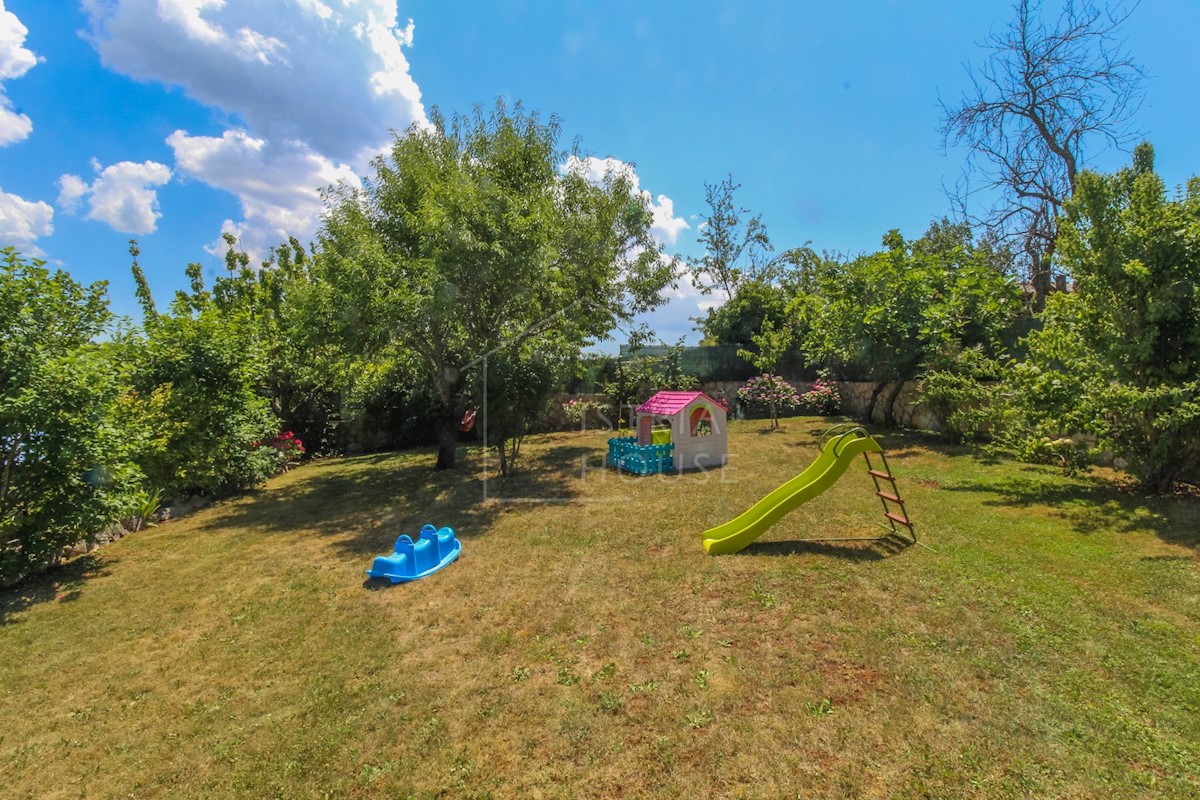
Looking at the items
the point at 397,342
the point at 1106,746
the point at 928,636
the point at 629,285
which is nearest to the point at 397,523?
the point at 397,342

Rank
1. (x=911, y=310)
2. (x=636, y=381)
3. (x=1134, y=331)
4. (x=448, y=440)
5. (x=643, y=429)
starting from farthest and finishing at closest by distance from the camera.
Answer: (x=636, y=381) < (x=911, y=310) < (x=448, y=440) < (x=643, y=429) < (x=1134, y=331)

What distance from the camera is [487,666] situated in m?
4.33

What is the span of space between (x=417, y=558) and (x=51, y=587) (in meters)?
4.58

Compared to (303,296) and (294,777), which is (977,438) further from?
(303,296)

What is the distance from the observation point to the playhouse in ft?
37.5

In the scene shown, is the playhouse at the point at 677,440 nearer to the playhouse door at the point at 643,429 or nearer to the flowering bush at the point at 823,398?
the playhouse door at the point at 643,429

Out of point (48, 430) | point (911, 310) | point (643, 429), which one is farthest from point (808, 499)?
point (911, 310)

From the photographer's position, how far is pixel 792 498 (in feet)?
22.1

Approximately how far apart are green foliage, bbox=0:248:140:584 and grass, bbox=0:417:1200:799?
2.48ft

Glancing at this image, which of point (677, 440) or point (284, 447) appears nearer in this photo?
point (677, 440)

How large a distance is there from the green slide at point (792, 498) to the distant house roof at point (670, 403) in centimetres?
464

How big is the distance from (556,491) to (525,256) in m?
4.80

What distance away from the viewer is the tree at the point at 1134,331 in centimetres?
734

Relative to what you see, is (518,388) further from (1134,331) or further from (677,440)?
(1134,331)
